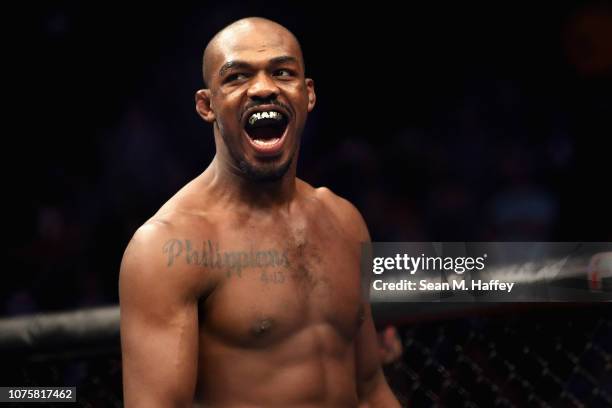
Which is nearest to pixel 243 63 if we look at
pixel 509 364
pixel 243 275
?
pixel 243 275

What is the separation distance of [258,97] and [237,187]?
0.16 metres

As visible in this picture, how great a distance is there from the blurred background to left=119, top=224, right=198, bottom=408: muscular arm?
122 cm

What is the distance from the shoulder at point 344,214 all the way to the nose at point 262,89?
27 cm

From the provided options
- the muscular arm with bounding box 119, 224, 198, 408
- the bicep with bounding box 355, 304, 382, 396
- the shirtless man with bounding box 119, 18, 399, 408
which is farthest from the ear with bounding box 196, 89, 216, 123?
the bicep with bounding box 355, 304, 382, 396

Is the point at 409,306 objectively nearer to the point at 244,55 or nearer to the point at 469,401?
the point at 469,401

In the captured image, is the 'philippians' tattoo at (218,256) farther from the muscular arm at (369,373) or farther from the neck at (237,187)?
the muscular arm at (369,373)

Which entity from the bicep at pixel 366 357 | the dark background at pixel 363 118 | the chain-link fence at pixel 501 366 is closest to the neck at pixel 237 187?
the bicep at pixel 366 357

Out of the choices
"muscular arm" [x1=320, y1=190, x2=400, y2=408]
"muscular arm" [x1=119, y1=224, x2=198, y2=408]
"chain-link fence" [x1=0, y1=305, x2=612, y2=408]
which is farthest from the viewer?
"chain-link fence" [x1=0, y1=305, x2=612, y2=408]

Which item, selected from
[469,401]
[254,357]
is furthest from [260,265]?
[469,401]

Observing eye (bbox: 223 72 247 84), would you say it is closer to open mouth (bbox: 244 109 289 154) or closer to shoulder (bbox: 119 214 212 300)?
open mouth (bbox: 244 109 289 154)

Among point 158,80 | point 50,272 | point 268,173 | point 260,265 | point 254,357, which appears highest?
point 158,80

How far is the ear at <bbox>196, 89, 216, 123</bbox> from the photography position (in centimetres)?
148

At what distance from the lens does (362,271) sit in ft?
5.30

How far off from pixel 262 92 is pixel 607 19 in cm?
184
